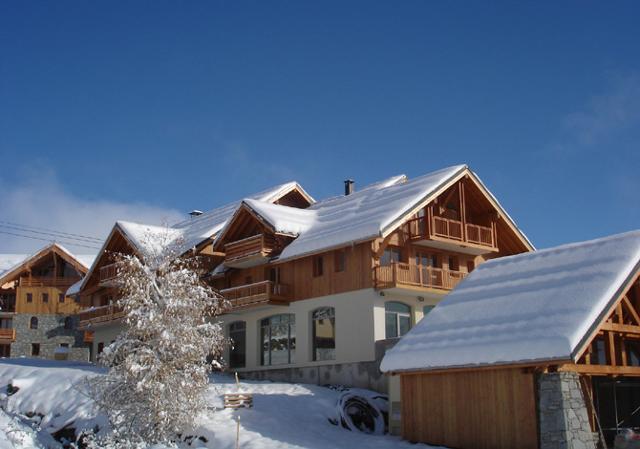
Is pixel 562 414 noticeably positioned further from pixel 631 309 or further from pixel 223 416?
pixel 223 416

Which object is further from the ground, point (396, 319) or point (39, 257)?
point (39, 257)

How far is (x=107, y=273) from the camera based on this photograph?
151ft

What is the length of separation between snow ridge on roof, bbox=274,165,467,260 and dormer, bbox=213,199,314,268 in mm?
784

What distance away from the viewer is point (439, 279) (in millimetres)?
36438

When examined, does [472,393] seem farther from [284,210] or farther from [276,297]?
[284,210]

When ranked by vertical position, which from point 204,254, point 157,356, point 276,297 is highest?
point 204,254

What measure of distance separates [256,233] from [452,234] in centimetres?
985

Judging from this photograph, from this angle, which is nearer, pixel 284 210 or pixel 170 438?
pixel 170 438

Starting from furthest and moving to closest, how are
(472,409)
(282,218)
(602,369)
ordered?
(282,218) < (472,409) < (602,369)

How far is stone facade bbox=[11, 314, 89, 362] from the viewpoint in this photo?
197 ft

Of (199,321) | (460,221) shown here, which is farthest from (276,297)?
(199,321)

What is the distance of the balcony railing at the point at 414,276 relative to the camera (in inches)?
1331

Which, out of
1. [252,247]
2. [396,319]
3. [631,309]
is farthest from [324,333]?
[631,309]

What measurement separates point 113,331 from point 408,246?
69.0ft
